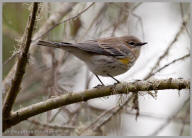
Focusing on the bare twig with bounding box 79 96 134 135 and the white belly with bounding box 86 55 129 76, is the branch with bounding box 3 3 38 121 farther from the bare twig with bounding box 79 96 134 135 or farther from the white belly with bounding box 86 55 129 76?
the white belly with bounding box 86 55 129 76

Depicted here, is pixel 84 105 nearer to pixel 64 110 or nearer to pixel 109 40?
pixel 64 110

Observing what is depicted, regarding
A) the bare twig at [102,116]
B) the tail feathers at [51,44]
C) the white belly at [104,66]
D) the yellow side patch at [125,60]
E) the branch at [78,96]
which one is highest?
the tail feathers at [51,44]

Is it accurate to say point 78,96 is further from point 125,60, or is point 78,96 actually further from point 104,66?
point 125,60

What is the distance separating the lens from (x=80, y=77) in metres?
6.84

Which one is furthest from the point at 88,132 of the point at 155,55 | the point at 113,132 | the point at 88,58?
the point at 155,55

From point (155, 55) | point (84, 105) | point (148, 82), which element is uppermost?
point (155, 55)

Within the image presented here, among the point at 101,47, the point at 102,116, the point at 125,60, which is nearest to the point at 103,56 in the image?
the point at 101,47

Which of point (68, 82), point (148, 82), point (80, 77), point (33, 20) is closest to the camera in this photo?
point (33, 20)

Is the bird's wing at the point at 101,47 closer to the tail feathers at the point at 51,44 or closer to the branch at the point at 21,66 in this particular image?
the tail feathers at the point at 51,44

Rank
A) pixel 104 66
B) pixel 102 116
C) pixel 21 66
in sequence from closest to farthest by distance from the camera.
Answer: pixel 21 66, pixel 102 116, pixel 104 66

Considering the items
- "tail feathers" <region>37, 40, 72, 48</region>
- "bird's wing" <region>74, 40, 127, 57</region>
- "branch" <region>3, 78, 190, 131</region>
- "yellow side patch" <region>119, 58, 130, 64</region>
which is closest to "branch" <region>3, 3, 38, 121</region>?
"branch" <region>3, 78, 190, 131</region>

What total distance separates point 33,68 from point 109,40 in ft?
5.05

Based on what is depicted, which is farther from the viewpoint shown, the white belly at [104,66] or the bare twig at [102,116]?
the white belly at [104,66]

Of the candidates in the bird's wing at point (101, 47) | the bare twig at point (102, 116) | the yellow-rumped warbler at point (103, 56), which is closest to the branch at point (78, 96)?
the bare twig at point (102, 116)
